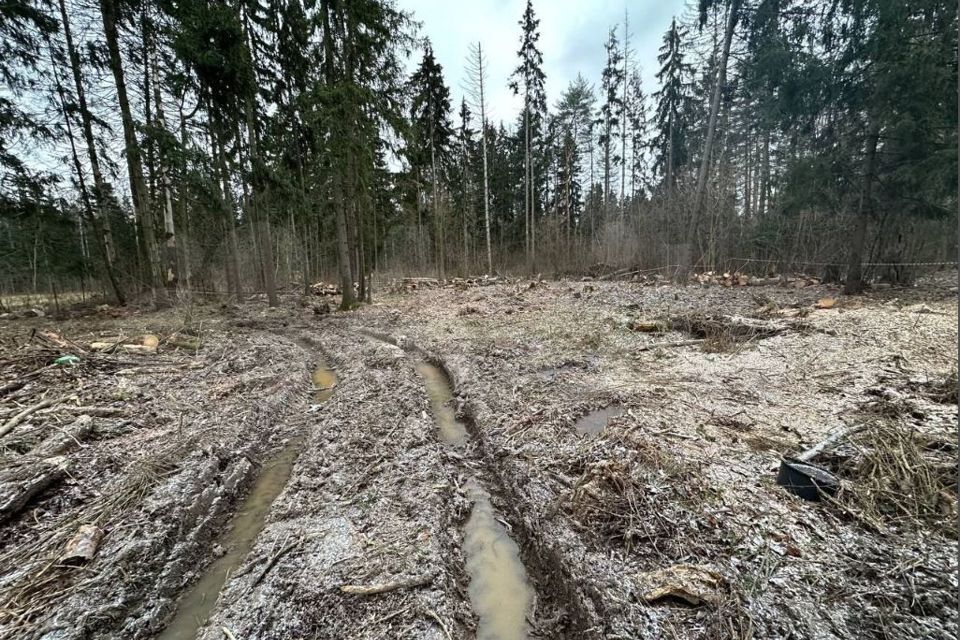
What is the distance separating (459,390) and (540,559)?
2665 mm

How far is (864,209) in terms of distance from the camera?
8234mm

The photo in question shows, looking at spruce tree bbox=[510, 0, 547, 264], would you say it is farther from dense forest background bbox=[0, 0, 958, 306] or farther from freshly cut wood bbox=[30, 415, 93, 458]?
freshly cut wood bbox=[30, 415, 93, 458]

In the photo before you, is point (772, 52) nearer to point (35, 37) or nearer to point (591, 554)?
point (591, 554)

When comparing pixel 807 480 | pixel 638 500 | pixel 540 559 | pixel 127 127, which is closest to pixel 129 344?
pixel 127 127

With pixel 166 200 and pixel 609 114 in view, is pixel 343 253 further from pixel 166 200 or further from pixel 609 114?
pixel 609 114

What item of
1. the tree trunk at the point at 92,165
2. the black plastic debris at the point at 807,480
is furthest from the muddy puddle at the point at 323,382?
the tree trunk at the point at 92,165

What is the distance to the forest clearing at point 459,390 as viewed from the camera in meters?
1.76

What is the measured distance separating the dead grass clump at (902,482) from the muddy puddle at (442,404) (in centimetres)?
293

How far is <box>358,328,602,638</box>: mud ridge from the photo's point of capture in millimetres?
1673

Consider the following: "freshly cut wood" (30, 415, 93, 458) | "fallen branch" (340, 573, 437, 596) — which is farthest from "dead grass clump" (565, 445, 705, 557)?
"freshly cut wood" (30, 415, 93, 458)

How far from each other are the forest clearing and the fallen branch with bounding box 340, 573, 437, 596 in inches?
0.7

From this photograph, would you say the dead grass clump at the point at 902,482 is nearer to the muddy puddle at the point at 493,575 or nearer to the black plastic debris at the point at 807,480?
the black plastic debris at the point at 807,480

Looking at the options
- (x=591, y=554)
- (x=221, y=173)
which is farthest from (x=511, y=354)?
(x=221, y=173)

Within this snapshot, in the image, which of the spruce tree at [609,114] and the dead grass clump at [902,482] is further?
the spruce tree at [609,114]
